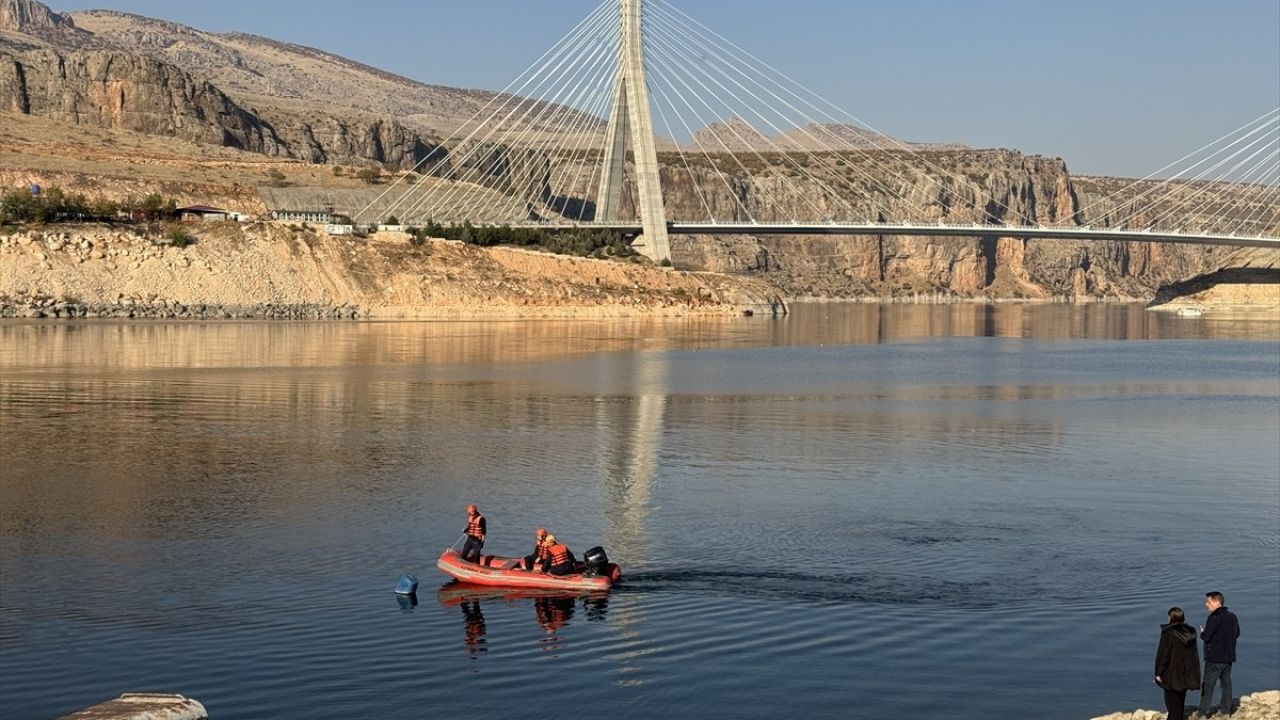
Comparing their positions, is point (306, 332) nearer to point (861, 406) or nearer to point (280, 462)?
point (861, 406)

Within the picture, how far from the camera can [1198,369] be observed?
7512cm

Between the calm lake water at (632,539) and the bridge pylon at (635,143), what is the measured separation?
66.2m

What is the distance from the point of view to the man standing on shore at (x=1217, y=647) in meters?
17.0

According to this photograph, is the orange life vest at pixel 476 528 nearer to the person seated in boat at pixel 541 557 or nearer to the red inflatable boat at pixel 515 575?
the red inflatable boat at pixel 515 575

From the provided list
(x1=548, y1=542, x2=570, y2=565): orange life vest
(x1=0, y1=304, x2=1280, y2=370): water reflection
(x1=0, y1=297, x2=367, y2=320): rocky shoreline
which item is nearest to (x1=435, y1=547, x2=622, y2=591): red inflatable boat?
(x1=548, y1=542, x2=570, y2=565): orange life vest

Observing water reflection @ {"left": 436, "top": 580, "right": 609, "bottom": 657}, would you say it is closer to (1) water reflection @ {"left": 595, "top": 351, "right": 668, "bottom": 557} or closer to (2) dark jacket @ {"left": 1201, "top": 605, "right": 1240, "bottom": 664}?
(1) water reflection @ {"left": 595, "top": 351, "right": 668, "bottom": 557}

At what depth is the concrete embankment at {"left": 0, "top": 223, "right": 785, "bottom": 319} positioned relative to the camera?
110875 mm

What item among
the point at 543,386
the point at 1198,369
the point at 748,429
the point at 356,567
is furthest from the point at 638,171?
the point at 356,567

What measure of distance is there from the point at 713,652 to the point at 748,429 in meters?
25.7

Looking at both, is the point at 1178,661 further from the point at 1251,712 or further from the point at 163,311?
the point at 163,311

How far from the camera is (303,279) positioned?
4670 inches

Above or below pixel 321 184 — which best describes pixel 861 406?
below

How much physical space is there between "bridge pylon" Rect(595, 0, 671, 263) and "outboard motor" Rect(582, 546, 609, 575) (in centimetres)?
10222

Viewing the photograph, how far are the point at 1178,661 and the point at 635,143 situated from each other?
4486 inches
